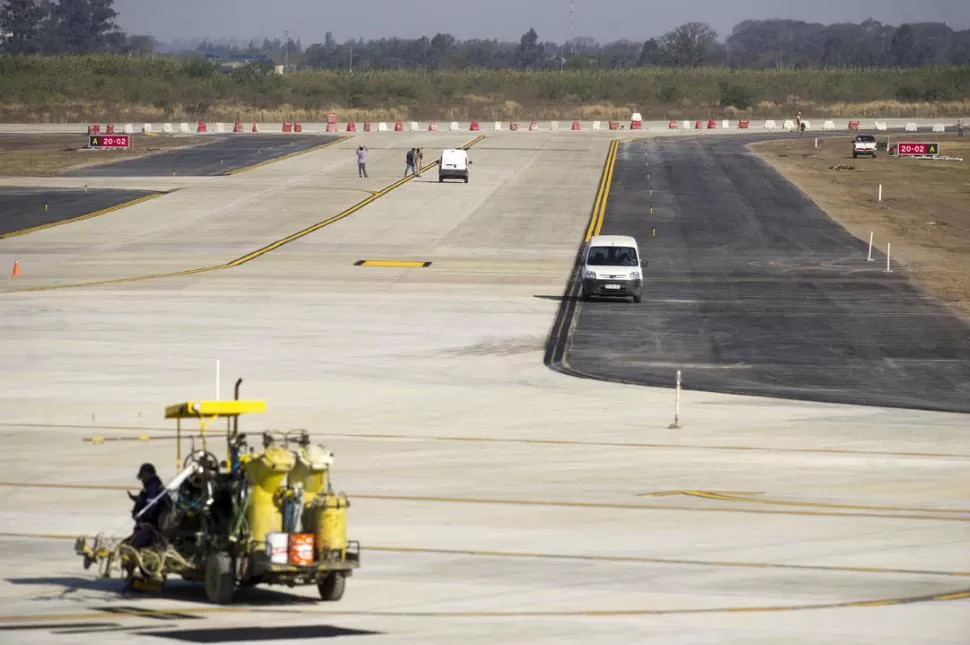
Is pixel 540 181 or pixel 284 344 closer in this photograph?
pixel 284 344

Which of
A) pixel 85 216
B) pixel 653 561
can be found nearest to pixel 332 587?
pixel 653 561

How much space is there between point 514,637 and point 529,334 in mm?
29898

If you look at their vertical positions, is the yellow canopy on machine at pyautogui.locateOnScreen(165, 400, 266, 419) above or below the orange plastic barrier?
above

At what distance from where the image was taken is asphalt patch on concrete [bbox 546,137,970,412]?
39.5 m

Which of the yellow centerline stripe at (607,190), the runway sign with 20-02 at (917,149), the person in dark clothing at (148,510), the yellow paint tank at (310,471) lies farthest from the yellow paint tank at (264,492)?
the runway sign with 20-02 at (917,149)

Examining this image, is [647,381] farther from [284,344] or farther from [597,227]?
[597,227]

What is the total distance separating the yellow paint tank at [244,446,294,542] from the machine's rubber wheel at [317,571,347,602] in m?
1.02

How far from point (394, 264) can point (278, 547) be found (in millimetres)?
45582

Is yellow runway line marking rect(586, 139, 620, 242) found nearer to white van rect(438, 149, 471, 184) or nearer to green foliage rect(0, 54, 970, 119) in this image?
white van rect(438, 149, 471, 184)

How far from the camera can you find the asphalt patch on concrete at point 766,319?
129ft

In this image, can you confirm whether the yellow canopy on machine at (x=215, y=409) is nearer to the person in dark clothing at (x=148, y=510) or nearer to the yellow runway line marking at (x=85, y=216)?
the person in dark clothing at (x=148, y=510)

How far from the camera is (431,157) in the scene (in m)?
111

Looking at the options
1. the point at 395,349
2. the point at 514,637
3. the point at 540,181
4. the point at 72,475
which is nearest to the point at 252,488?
the point at 514,637

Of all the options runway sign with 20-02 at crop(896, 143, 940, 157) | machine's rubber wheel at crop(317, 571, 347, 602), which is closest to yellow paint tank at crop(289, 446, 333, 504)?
machine's rubber wheel at crop(317, 571, 347, 602)
